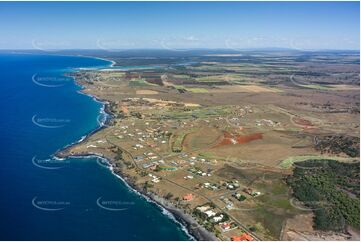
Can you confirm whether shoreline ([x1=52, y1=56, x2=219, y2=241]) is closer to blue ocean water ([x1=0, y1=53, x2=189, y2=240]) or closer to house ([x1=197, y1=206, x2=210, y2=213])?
blue ocean water ([x1=0, y1=53, x2=189, y2=240])

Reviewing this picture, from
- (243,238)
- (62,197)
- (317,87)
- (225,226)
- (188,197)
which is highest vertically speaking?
(317,87)

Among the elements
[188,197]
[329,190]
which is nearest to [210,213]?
[188,197]

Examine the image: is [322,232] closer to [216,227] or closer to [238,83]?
[216,227]

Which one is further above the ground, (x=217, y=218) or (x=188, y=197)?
(x=188, y=197)

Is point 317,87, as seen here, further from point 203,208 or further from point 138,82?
point 203,208

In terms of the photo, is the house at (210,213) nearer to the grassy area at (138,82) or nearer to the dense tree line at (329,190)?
the dense tree line at (329,190)

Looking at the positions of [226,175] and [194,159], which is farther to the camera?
[194,159]

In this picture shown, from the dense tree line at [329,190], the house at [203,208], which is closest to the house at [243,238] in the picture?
the house at [203,208]

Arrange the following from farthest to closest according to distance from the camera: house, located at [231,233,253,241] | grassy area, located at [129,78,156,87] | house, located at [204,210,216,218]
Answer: grassy area, located at [129,78,156,87]
house, located at [204,210,216,218]
house, located at [231,233,253,241]

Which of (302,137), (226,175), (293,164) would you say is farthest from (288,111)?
(226,175)

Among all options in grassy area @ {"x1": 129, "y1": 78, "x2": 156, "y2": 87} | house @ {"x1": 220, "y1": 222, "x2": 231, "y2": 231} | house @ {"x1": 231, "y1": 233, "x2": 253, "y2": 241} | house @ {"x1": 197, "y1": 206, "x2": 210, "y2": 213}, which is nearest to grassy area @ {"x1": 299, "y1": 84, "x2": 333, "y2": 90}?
grassy area @ {"x1": 129, "y1": 78, "x2": 156, "y2": 87}

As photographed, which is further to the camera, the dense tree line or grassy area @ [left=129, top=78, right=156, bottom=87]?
grassy area @ [left=129, top=78, right=156, bottom=87]
